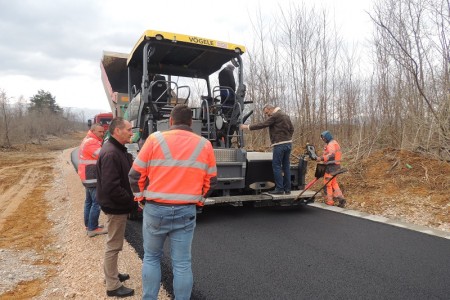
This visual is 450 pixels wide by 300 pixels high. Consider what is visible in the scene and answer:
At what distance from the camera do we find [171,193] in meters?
2.42

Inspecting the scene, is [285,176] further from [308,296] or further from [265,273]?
[308,296]

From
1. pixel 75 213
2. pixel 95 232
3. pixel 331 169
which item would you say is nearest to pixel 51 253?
pixel 95 232

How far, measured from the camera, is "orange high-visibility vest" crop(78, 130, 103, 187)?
4.75 meters

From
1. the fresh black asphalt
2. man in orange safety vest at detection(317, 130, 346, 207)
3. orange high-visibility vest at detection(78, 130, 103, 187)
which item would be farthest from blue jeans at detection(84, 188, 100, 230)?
man in orange safety vest at detection(317, 130, 346, 207)

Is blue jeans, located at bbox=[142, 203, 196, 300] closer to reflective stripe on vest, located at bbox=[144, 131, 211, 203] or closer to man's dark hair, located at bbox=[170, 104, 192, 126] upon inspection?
reflective stripe on vest, located at bbox=[144, 131, 211, 203]

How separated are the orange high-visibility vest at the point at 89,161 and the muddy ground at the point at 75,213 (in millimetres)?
785

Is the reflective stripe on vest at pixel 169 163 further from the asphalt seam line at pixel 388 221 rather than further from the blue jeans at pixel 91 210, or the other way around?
the asphalt seam line at pixel 388 221

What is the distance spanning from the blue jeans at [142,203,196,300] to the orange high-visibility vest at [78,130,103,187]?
2.52m

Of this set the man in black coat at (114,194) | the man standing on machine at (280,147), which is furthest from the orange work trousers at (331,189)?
the man in black coat at (114,194)

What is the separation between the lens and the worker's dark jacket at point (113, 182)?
290cm

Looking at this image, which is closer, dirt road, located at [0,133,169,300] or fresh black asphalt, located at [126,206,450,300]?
fresh black asphalt, located at [126,206,450,300]

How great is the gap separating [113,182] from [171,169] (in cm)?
72

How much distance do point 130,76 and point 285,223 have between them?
3.82 meters

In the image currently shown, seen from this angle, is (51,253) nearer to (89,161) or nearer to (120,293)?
(89,161)
